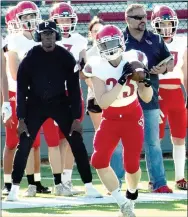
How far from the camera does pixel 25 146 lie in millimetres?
7727

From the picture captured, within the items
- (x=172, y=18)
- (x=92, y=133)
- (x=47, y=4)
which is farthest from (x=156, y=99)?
A: (x=47, y=4)

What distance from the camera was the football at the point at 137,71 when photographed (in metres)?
6.94

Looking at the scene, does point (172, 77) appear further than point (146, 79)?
Yes

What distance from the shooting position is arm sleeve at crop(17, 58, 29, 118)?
772 centimetres

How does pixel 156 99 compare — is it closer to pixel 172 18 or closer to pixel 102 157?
pixel 172 18

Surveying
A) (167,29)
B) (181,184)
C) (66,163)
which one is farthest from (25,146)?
(167,29)

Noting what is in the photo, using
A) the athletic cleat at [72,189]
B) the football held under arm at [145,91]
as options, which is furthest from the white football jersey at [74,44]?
the football held under arm at [145,91]

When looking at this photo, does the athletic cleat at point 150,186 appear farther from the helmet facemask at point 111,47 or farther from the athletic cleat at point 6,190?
the helmet facemask at point 111,47

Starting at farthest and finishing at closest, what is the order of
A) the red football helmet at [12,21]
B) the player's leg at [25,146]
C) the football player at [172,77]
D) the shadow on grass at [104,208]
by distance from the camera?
the football player at [172,77] → the red football helmet at [12,21] → the player's leg at [25,146] → the shadow on grass at [104,208]

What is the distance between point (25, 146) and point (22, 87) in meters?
0.47

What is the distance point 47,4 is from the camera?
37.4 feet

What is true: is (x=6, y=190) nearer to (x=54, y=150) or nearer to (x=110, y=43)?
(x=54, y=150)

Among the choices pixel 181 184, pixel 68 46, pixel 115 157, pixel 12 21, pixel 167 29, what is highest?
pixel 12 21

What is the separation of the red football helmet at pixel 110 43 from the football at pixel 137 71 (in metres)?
0.18
